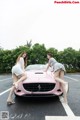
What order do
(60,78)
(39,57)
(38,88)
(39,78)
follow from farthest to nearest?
1. (39,57)
2. (60,78)
3. (39,78)
4. (38,88)

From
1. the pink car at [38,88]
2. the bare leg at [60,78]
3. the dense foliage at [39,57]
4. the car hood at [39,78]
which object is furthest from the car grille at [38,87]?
the dense foliage at [39,57]

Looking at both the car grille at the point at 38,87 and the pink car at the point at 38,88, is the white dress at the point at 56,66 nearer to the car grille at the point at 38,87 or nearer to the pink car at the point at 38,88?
the pink car at the point at 38,88

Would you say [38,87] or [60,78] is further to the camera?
[60,78]

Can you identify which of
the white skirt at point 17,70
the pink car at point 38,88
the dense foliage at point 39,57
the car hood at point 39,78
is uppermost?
the dense foliage at point 39,57

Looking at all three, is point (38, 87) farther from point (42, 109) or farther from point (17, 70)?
point (42, 109)

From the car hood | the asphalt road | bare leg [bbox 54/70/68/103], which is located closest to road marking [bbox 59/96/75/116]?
the asphalt road

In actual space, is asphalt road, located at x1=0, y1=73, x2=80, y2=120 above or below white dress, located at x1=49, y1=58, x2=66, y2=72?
below

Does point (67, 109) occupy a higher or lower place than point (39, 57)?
lower

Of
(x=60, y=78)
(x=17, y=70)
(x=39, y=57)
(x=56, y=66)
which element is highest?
(x=39, y=57)

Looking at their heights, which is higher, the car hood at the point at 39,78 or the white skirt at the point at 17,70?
the white skirt at the point at 17,70

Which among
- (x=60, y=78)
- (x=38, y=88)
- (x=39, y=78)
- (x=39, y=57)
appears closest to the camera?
(x=38, y=88)

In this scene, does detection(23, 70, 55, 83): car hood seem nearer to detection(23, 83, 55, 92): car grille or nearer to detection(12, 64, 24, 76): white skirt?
detection(23, 83, 55, 92): car grille

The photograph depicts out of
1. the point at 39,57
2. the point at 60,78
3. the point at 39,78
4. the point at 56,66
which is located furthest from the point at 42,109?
the point at 39,57

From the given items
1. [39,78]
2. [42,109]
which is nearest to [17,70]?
[39,78]
